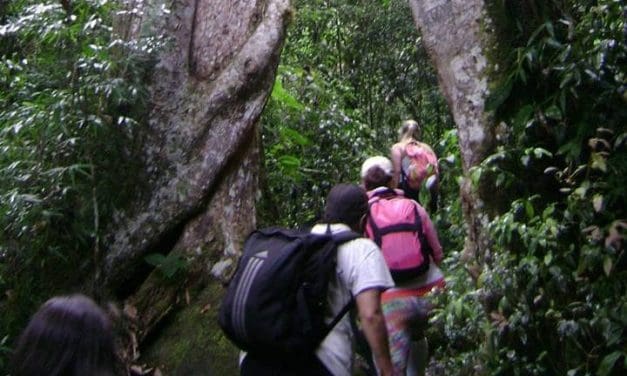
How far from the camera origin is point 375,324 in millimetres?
4840

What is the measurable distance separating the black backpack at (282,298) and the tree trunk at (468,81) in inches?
64.3

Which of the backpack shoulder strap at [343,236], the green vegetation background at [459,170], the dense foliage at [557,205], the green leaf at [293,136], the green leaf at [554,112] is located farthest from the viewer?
the green leaf at [293,136]

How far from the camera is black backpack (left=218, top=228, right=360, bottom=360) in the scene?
14.8ft

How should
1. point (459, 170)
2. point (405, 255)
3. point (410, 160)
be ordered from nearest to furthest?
point (459, 170), point (405, 255), point (410, 160)

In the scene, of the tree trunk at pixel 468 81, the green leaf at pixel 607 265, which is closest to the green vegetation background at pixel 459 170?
the green leaf at pixel 607 265

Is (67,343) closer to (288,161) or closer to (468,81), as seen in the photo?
(468,81)

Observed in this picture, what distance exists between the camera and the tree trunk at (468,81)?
6172mm

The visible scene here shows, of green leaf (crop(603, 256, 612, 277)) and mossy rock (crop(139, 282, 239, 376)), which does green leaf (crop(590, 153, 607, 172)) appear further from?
mossy rock (crop(139, 282, 239, 376))

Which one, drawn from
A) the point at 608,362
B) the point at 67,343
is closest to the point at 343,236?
the point at 608,362

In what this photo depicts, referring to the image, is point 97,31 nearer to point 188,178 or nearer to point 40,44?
point 40,44

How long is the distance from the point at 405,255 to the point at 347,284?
6.64ft

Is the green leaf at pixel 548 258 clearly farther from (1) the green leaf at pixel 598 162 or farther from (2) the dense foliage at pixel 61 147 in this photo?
(2) the dense foliage at pixel 61 147

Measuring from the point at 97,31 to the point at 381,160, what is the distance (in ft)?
7.21

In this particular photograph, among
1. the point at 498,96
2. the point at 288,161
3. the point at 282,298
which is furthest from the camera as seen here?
the point at 288,161
